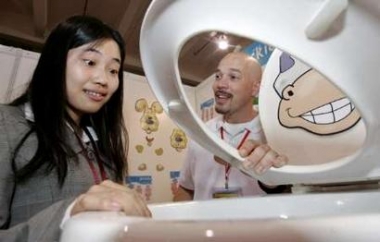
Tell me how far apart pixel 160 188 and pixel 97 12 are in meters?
1.15

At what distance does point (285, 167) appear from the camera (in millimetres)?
409

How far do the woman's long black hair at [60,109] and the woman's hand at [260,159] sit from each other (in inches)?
11.3

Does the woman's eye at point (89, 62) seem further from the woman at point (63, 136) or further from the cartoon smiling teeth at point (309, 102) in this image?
the cartoon smiling teeth at point (309, 102)

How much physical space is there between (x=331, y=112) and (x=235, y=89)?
0.47 m

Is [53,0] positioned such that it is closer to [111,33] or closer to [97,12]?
[97,12]

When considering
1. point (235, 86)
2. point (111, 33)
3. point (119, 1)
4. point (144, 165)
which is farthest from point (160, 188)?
point (119, 1)

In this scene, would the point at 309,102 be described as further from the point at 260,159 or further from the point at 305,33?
the point at 305,33

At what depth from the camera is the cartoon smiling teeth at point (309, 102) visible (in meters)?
0.46

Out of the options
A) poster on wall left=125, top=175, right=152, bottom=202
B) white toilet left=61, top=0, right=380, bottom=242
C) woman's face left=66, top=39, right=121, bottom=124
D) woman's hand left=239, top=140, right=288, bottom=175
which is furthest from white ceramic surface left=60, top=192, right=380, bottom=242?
poster on wall left=125, top=175, right=152, bottom=202

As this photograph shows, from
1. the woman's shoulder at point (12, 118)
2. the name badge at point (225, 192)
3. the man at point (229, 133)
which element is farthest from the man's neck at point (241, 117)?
the woman's shoulder at point (12, 118)

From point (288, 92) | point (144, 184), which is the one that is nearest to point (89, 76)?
point (288, 92)

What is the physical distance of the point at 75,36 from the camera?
2.01 feet

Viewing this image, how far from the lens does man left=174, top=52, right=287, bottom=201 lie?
0.76m

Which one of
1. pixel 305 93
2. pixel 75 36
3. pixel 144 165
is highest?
pixel 75 36
